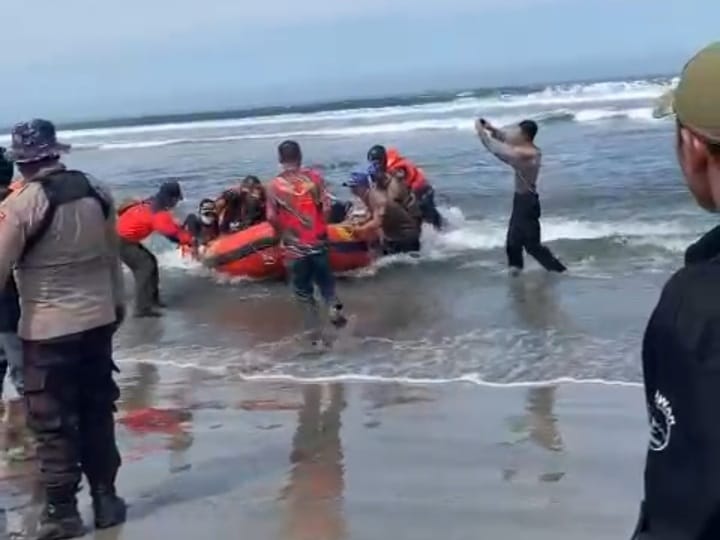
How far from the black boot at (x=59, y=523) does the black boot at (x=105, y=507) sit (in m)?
0.13

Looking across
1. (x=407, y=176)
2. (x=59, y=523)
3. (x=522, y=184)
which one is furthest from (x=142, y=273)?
(x=59, y=523)

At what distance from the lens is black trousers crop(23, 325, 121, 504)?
198 inches

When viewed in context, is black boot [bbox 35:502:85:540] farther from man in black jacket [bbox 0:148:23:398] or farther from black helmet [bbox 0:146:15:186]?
black helmet [bbox 0:146:15:186]

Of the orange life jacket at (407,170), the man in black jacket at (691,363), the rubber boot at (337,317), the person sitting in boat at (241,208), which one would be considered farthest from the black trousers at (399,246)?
the man in black jacket at (691,363)

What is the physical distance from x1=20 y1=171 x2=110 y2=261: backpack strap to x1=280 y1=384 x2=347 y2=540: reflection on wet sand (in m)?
1.57

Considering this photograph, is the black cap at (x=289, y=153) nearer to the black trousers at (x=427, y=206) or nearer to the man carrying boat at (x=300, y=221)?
the man carrying boat at (x=300, y=221)

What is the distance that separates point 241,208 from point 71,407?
9.17 metres

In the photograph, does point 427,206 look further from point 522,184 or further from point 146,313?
point 146,313

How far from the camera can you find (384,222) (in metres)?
14.0

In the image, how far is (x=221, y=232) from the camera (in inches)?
566

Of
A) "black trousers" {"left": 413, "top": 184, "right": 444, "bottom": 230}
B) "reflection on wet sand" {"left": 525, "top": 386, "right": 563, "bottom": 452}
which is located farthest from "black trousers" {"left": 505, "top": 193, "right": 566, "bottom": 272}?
"reflection on wet sand" {"left": 525, "top": 386, "right": 563, "bottom": 452}

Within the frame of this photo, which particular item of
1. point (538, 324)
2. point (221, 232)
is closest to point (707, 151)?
point (538, 324)

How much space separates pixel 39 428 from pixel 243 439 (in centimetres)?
192

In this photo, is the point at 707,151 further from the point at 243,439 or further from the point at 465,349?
the point at 465,349
